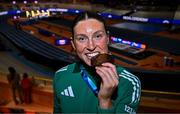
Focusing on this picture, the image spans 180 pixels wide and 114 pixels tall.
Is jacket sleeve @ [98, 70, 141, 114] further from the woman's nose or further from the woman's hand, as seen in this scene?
the woman's nose

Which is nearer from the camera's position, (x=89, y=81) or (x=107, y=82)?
(x=107, y=82)

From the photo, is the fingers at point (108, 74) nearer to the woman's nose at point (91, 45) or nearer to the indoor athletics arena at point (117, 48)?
the woman's nose at point (91, 45)

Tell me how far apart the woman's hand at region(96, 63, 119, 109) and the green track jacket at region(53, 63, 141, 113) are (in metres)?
0.04

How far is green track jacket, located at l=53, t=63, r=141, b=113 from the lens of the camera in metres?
1.29

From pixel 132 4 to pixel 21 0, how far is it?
45.1 feet

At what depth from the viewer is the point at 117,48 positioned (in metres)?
9.26

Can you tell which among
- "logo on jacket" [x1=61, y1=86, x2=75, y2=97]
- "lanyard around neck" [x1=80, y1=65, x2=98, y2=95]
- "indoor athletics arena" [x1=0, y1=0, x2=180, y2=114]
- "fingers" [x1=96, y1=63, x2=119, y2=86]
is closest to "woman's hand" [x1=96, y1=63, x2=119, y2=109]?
"fingers" [x1=96, y1=63, x2=119, y2=86]

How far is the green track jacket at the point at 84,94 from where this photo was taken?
1289 millimetres

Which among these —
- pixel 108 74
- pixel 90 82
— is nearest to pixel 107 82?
pixel 108 74

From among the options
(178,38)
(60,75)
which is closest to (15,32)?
(178,38)

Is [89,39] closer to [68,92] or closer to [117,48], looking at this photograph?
[68,92]

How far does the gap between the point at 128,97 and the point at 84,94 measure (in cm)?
24

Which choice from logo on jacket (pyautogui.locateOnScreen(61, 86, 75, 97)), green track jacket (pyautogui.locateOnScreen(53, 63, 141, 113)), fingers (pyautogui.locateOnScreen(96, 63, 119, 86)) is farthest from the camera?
logo on jacket (pyautogui.locateOnScreen(61, 86, 75, 97))

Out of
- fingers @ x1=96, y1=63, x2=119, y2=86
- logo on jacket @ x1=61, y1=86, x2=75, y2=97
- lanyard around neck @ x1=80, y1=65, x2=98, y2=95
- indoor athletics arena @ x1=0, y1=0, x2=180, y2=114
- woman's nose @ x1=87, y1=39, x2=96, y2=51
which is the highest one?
woman's nose @ x1=87, y1=39, x2=96, y2=51
